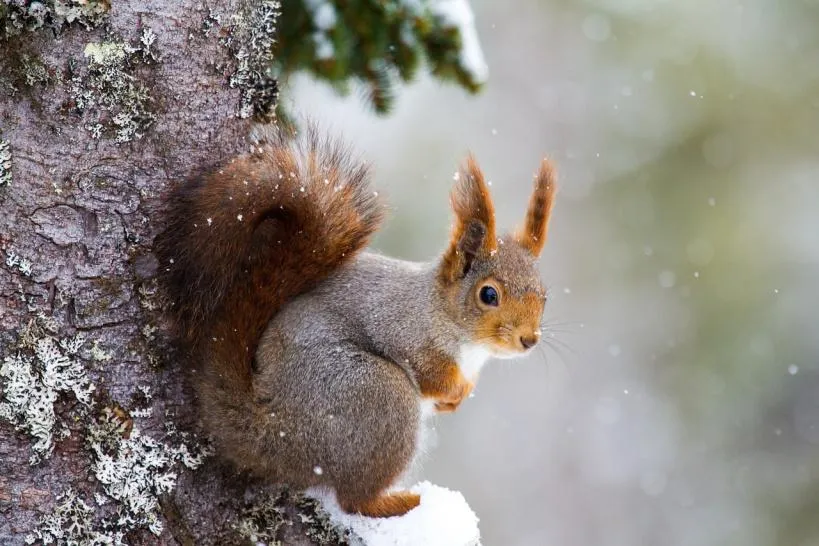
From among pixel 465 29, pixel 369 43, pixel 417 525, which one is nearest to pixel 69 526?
pixel 417 525

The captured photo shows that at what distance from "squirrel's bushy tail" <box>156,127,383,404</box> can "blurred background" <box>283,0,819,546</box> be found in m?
3.90

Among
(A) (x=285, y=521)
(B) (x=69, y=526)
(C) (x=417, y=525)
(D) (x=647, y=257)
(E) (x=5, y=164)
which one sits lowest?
(D) (x=647, y=257)

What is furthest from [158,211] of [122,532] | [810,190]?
→ [810,190]

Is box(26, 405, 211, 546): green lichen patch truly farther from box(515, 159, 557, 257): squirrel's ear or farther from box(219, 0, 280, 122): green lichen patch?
box(515, 159, 557, 257): squirrel's ear

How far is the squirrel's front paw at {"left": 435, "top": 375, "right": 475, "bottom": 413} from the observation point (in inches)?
76.3

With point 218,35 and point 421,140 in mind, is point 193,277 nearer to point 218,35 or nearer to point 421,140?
point 218,35

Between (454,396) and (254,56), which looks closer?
(254,56)

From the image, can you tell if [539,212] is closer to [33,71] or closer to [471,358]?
[471,358]

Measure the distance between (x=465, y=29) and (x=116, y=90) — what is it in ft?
2.87

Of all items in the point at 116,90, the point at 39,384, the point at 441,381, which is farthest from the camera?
the point at 441,381

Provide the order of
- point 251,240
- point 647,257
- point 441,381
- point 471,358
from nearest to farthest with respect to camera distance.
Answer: point 251,240 → point 441,381 → point 471,358 → point 647,257

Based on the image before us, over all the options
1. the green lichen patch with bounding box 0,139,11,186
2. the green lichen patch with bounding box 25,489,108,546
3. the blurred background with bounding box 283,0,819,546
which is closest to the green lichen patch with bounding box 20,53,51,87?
the green lichen patch with bounding box 0,139,11,186

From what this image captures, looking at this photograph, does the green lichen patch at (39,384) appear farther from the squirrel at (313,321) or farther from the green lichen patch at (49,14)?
the green lichen patch at (49,14)

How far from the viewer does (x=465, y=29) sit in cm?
203
